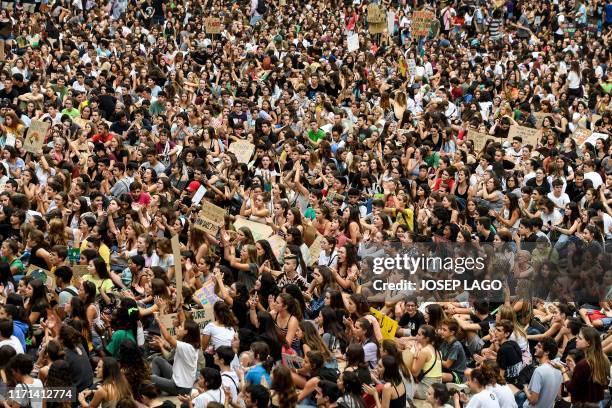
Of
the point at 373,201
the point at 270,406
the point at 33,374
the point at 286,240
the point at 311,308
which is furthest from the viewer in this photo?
the point at 373,201

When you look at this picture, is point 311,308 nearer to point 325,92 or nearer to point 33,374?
point 33,374

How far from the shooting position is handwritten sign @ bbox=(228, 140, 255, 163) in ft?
61.5

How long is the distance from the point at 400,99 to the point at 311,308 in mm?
9750

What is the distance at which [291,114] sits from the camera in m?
21.1

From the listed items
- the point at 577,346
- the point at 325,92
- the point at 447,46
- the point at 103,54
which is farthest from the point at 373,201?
the point at 447,46

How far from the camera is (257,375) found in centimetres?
1035

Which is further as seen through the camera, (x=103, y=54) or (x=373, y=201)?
(x=103, y=54)

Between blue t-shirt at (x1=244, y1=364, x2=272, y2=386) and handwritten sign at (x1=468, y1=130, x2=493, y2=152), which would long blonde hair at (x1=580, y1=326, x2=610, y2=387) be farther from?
handwritten sign at (x1=468, y1=130, x2=493, y2=152)

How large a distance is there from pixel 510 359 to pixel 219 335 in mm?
2854

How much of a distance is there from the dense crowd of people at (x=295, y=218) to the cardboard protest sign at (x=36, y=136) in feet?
0.10

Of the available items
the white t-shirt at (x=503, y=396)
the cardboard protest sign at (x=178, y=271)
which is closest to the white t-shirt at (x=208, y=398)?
the white t-shirt at (x=503, y=396)

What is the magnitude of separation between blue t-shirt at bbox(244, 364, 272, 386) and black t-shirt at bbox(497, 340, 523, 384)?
239 centimetres

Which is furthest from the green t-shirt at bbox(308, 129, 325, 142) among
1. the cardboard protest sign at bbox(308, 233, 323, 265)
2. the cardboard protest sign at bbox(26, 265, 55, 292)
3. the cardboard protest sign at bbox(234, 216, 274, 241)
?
the cardboard protest sign at bbox(26, 265, 55, 292)

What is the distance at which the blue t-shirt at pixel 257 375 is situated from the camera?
33.8 ft
